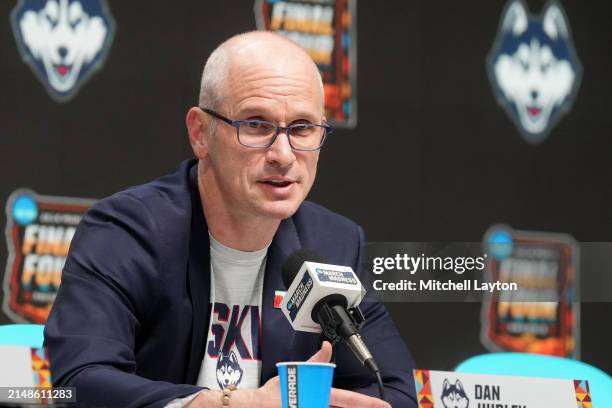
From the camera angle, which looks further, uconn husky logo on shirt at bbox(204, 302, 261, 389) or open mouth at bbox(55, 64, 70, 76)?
open mouth at bbox(55, 64, 70, 76)

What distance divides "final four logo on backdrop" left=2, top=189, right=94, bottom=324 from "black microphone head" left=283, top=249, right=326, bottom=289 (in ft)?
4.99

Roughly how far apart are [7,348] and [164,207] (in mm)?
475

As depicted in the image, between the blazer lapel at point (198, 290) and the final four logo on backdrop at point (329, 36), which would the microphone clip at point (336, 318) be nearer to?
the blazer lapel at point (198, 290)

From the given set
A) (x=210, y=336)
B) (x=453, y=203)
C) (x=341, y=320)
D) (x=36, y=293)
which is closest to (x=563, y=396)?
(x=341, y=320)

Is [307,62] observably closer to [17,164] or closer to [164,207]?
[164,207]

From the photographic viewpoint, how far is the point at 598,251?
3.60 m

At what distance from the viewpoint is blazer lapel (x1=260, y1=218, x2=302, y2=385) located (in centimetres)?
193

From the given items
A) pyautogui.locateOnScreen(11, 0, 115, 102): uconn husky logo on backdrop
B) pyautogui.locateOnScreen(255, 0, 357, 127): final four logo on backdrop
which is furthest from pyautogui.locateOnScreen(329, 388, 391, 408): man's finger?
pyautogui.locateOnScreen(255, 0, 357, 127): final four logo on backdrop

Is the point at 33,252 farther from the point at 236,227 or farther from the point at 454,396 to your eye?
the point at 454,396

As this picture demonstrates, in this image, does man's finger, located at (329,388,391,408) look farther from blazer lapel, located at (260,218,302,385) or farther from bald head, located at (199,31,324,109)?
bald head, located at (199,31,324,109)

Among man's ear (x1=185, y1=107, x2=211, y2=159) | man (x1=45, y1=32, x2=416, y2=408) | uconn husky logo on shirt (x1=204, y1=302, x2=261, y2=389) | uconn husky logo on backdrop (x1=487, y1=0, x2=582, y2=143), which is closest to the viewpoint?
man (x1=45, y1=32, x2=416, y2=408)

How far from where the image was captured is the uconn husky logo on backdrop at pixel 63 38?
9.91ft

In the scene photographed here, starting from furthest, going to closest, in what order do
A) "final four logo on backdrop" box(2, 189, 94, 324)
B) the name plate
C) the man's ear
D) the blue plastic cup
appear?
1. "final four logo on backdrop" box(2, 189, 94, 324)
2. the man's ear
3. the name plate
4. the blue plastic cup

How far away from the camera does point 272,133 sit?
186cm
